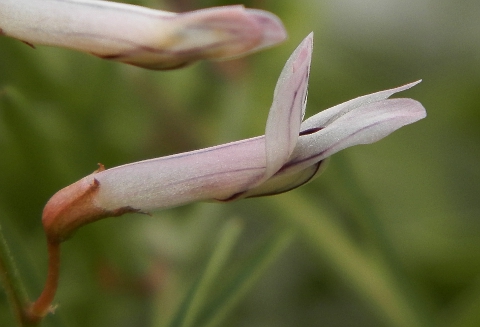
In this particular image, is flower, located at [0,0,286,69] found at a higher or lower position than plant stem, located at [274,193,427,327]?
higher

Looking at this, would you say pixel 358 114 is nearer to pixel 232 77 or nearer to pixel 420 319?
pixel 420 319

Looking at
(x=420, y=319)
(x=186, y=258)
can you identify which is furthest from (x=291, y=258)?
(x=420, y=319)

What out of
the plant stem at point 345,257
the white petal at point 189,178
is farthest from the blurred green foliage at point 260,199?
the white petal at point 189,178

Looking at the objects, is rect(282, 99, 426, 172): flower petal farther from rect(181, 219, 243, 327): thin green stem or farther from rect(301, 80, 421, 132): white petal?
rect(181, 219, 243, 327): thin green stem

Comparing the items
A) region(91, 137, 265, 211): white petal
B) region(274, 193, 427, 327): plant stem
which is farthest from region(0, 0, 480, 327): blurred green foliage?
region(91, 137, 265, 211): white petal

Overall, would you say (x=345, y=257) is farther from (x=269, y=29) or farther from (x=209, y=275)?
(x=269, y=29)

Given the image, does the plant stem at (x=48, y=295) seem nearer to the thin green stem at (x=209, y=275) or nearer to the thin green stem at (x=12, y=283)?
the thin green stem at (x=12, y=283)
